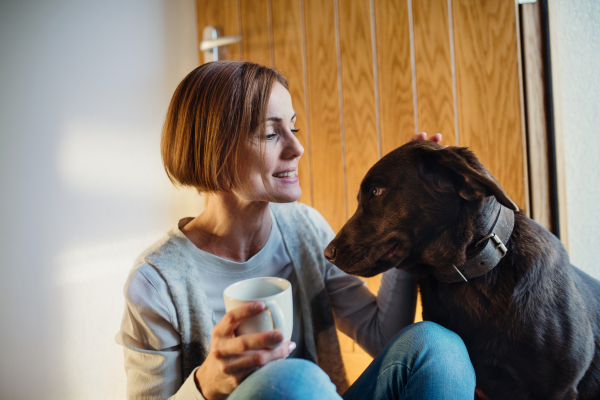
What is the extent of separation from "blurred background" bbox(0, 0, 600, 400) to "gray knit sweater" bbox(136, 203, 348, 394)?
526 mm

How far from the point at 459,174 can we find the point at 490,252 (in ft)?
0.57

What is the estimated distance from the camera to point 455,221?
0.81 m

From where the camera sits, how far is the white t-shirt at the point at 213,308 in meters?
0.81

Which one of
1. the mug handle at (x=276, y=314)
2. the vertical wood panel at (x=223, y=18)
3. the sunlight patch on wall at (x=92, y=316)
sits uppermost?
the vertical wood panel at (x=223, y=18)

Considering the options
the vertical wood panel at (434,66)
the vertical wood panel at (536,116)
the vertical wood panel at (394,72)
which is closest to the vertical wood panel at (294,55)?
the vertical wood panel at (394,72)

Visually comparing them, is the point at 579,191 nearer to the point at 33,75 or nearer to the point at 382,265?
the point at 382,265

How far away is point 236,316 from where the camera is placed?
56 centimetres

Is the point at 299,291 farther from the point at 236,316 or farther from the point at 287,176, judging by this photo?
the point at 236,316

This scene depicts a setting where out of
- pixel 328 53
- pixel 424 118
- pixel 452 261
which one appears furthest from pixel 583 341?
pixel 328 53

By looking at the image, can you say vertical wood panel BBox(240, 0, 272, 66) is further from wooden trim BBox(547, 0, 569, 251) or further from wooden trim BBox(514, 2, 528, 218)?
wooden trim BBox(547, 0, 569, 251)

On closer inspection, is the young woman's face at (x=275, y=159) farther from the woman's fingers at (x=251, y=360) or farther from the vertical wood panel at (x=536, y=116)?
the vertical wood panel at (x=536, y=116)

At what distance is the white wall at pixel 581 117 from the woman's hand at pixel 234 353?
1312 mm

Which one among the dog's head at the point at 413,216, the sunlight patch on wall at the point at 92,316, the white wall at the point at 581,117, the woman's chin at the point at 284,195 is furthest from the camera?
the white wall at the point at 581,117

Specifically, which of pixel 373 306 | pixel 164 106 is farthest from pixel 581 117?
pixel 164 106
